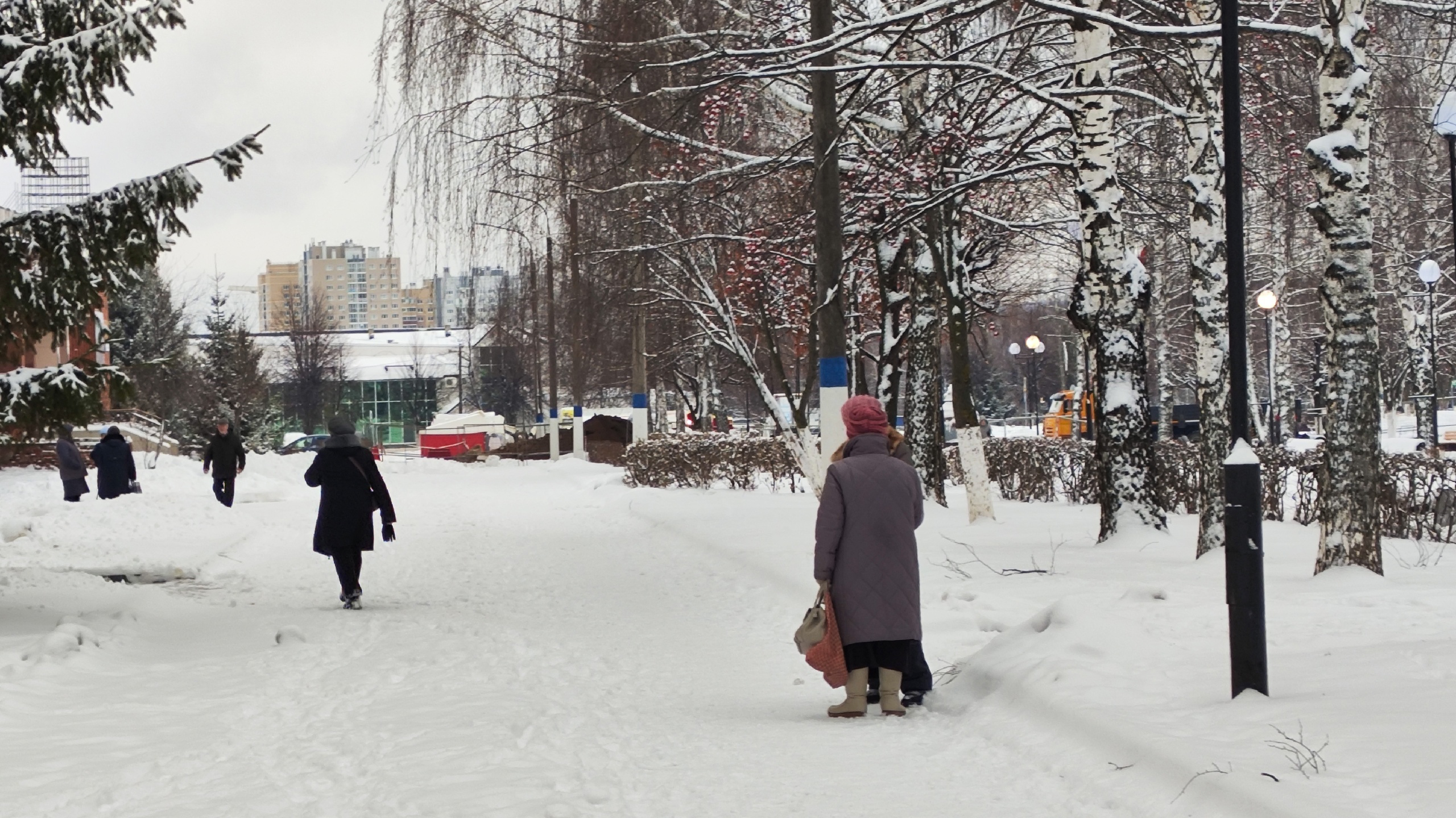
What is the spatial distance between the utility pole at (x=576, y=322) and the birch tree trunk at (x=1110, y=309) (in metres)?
11.6

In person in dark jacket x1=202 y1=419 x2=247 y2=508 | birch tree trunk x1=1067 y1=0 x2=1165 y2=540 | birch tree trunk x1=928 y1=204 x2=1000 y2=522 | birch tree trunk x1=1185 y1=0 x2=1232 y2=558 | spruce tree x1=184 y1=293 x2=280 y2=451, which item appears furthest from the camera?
spruce tree x1=184 y1=293 x2=280 y2=451

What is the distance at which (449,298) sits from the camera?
130625 millimetres

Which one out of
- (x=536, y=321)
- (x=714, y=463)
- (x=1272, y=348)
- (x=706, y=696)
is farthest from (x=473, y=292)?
(x=706, y=696)

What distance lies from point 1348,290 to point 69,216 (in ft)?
30.5

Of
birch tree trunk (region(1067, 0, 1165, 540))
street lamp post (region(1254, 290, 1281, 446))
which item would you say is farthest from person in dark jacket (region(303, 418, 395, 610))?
street lamp post (region(1254, 290, 1281, 446))

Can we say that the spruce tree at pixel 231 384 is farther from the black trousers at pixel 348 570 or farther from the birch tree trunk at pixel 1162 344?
the black trousers at pixel 348 570

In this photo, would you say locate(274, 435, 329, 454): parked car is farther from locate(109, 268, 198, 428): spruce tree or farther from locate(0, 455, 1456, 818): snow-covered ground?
locate(0, 455, 1456, 818): snow-covered ground

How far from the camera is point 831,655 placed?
7.86m

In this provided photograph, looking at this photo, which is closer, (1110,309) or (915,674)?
(915,674)

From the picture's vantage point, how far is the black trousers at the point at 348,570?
42.3ft

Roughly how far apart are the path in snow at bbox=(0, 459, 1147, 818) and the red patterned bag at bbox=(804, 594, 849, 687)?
258 millimetres

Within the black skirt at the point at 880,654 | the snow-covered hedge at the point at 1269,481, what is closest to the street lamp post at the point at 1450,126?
the snow-covered hedge at the point at 1269,481

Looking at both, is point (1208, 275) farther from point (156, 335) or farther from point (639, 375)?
point (156, 335)

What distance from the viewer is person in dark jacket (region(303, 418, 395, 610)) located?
12.9m
